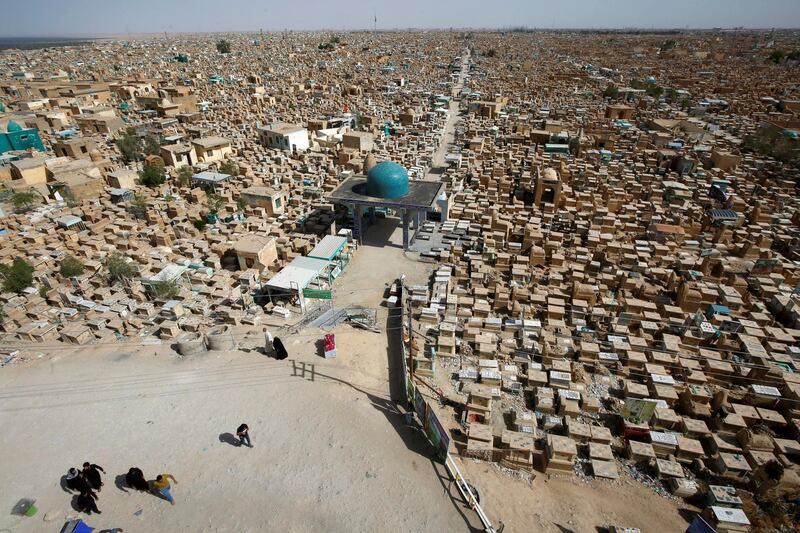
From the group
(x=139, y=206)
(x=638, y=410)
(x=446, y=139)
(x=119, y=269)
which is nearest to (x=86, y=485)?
(x=119, y=269)

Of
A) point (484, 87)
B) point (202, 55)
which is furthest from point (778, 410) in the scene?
point (202, 55)

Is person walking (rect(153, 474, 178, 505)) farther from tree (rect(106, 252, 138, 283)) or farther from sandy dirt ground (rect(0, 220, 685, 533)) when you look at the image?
tree (rect(106, 252, 138, 283))

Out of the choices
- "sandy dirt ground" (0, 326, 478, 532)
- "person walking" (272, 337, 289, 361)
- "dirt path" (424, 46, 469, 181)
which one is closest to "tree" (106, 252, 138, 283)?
"sandy dirt ground" (0, 326, 478, 532)

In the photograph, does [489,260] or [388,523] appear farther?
[489,260]

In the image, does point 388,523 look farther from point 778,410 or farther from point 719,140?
point 719,140

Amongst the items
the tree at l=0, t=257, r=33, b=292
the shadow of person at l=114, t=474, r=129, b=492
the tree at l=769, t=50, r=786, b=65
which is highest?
the tree at l=769, t=50, r=786, b=65
